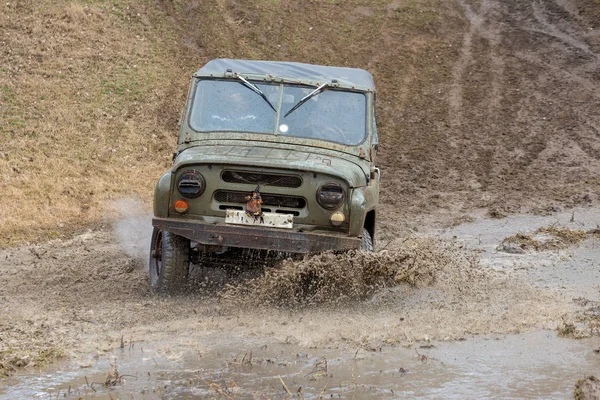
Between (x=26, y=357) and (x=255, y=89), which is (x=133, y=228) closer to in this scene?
(x=255, y=89)

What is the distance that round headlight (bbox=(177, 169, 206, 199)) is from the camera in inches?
285

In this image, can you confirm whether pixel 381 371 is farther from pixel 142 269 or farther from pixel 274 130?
pixel 142 269

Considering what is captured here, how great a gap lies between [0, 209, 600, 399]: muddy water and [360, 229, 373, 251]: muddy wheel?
55 centimetres

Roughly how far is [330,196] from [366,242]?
77cm

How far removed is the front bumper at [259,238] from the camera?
7008 millimetres

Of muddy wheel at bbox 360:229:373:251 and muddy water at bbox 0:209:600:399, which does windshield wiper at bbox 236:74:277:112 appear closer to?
muddy wheel at bbox 360:229:373:251

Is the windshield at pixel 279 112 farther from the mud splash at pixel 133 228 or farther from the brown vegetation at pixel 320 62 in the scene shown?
the brown vegetation at pixel 320 62

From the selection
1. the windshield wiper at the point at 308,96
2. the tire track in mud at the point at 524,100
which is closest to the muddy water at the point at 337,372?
the windshield wiper at the point at 308,96

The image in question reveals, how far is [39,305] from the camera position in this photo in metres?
7.34

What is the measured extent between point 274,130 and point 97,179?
17.9 feet

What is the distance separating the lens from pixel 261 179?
727cm

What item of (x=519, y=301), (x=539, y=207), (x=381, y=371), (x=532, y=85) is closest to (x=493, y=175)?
(x=539, y=207)

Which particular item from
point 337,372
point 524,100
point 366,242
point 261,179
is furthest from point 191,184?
point 524,100

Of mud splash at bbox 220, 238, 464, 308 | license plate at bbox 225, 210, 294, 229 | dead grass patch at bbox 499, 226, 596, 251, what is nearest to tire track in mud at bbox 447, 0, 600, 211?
dead grass patch at bbox 499, 226, 596, 251
